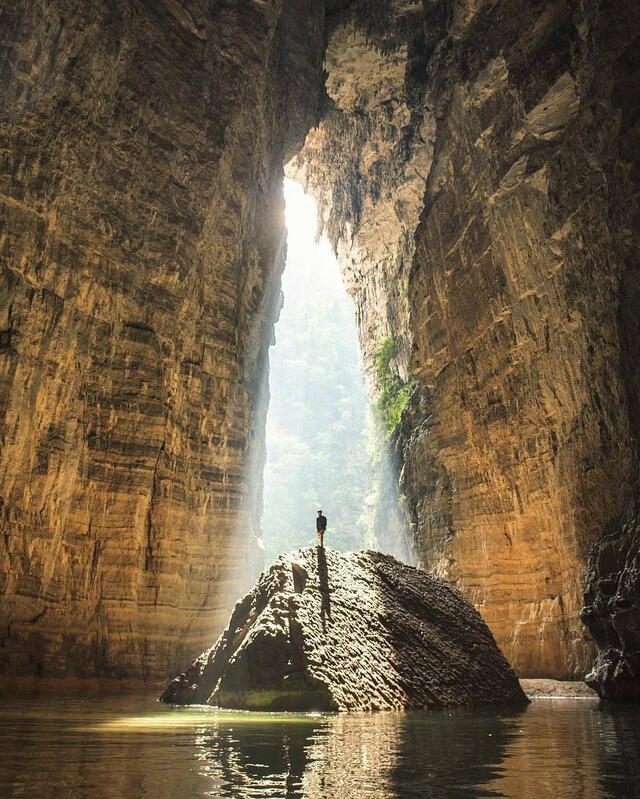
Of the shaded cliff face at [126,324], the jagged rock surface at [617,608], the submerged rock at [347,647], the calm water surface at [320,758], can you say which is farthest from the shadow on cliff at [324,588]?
the shaded cliff face at [126,324]

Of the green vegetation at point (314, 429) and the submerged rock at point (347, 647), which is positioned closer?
the submerged rock at point (347, 647)

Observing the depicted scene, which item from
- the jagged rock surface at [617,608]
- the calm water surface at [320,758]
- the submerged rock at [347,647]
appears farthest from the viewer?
the jagged rock surface at [617,608]

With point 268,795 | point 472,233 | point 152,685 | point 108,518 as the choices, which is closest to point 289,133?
point 472,233

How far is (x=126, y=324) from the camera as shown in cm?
1420

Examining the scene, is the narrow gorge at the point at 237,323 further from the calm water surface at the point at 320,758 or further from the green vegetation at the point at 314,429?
the green vegetation at the point at 314,429

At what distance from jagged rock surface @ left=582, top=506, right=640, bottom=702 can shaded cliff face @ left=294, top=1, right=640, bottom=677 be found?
1.53 meters

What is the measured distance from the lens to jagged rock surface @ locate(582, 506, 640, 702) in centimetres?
804

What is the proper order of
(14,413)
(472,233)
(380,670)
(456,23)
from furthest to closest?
(456,23)
(472,233)
(14,413)
(380,670)

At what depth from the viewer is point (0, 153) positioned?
11.8 metres

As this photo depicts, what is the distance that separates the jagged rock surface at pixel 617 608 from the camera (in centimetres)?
804

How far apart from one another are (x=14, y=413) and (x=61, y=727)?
779cm

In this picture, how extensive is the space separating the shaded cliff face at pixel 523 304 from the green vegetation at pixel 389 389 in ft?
6.82

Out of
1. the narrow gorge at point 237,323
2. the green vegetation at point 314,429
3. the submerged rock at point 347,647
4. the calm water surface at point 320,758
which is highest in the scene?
the green vegetation at point 314,429

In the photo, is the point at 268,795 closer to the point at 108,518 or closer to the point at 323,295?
the point at 108,518
